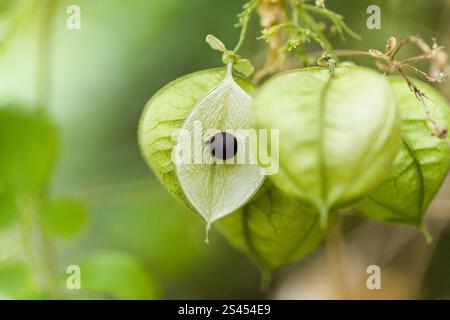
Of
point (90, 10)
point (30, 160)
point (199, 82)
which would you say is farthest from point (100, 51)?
point (199, 82)

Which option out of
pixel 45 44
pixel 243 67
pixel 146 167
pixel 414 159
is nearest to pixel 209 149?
pixel 243 67

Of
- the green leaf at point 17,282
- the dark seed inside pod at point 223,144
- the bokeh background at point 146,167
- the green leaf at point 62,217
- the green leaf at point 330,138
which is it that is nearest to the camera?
the green leaf at point 330,138

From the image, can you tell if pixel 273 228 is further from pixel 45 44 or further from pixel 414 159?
pixel 45 44

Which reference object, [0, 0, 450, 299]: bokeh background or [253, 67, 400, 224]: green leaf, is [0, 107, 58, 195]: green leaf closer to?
[0, 0, 450, 299]: bokeh background

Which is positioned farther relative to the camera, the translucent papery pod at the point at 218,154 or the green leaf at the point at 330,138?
the translucent papery pod at the point at 218,154

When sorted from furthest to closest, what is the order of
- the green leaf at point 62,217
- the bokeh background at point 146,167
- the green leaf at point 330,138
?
the bokeh background at point 146,167 < the green leaf at point 62,217 < the green leaf at point 330,138

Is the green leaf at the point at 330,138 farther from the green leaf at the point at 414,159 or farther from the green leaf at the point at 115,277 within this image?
the green leaf at the point at 115,277

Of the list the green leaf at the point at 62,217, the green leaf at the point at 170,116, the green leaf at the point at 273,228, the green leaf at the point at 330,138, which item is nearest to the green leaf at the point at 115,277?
the green leaf at the point at 62,217

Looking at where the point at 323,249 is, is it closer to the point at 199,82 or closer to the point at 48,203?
the point at 48,203
